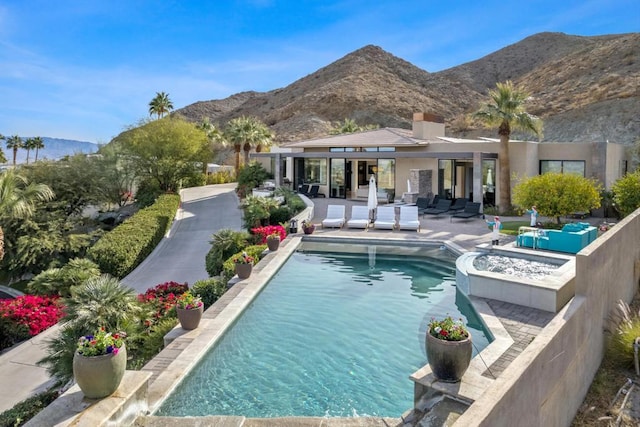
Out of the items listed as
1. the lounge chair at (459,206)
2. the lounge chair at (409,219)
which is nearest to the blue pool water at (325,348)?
the lounge chair at (409,219)

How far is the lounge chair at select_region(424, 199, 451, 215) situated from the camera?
23719 mm

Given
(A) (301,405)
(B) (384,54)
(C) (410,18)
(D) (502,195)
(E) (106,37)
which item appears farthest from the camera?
(B) (384,54)

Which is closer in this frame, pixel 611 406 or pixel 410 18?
pixel 611 406

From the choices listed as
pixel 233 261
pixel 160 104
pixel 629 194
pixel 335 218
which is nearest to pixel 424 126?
pixel 335 218

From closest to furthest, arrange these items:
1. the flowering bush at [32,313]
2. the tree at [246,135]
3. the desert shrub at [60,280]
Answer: the flowering bush at [32,313], the desert shrub at [60,280], the tree at [246,135]

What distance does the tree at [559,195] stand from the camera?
60.6 ft

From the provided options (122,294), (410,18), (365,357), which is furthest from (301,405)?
(410,18)

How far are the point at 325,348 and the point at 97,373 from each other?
13.8 ft

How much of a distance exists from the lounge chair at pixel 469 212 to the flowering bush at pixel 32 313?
57.3ft

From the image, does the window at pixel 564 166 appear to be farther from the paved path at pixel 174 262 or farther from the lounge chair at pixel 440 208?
the paved path at pixel 174 262

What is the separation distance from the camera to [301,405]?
21.8 ft

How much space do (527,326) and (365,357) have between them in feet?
10.7

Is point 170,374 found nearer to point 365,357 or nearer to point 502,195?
point 365,357

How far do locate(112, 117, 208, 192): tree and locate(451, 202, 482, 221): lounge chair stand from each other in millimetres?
19665
